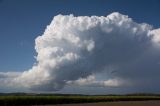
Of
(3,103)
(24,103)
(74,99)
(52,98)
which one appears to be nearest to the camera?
(3,103)

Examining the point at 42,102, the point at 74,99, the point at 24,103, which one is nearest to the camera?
the point at 24,103

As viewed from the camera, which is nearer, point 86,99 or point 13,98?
point 13,98

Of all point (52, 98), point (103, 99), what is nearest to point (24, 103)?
point (52, 98)

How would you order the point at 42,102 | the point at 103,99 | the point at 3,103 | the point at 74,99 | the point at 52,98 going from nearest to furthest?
1. the point at 3,103
2. the point at 42,102
3. the point at 52,98
4. the point at 74,99
5. the point at 103,99

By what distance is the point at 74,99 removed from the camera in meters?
89.1

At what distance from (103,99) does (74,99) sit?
17.6 m

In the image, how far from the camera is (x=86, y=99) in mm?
93938

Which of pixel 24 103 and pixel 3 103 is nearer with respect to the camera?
pixel 3 103

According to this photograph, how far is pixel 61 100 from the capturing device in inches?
3314

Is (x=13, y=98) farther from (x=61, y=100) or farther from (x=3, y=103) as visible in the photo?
(x=61, y=100)

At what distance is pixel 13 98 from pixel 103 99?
43452mm

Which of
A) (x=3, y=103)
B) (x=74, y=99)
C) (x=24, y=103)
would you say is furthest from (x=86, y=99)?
(x=3, y=103)

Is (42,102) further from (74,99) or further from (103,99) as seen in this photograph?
(103,99)

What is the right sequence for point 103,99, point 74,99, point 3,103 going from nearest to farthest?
point 3,103, point 74,99, point 103,99
